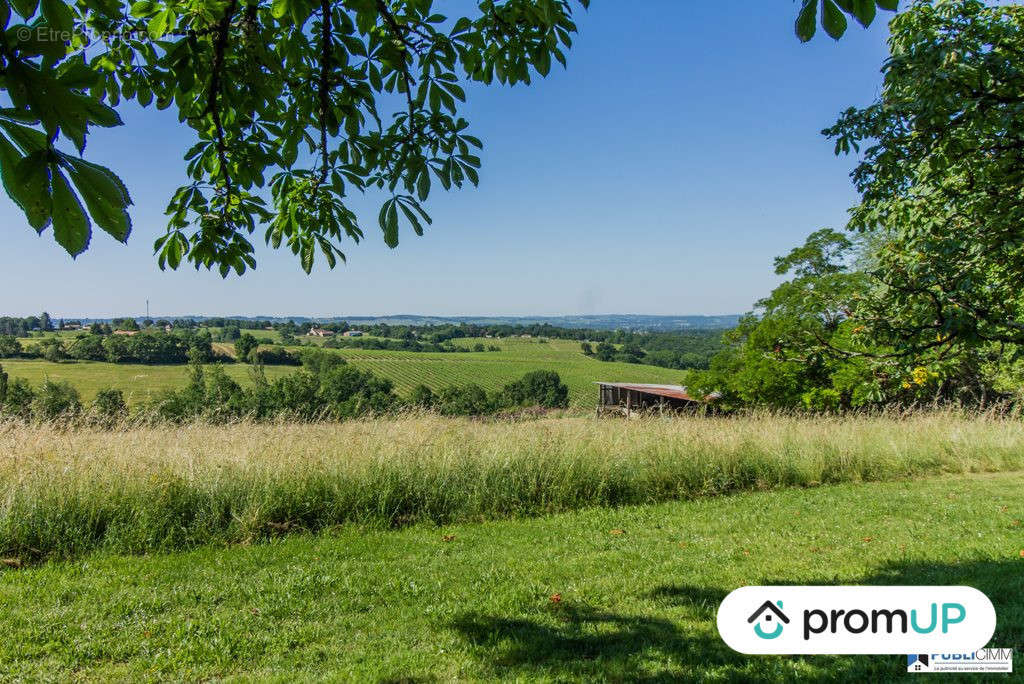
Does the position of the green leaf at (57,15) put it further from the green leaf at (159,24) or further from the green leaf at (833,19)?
the green leaf at (833,19)

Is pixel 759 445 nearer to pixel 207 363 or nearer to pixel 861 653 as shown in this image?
pixel 861 653

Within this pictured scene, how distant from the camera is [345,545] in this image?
4914mm

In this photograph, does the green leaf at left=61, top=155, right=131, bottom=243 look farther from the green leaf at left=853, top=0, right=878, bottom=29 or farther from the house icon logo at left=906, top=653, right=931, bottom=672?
the house icon logo at left=906, top=653, right=931, bottom=672

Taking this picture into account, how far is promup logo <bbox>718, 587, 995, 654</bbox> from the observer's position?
A: 9.43 ft

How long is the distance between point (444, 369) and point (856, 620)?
4936 centimetres

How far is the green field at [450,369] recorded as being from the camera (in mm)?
26255

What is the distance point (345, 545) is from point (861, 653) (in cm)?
393

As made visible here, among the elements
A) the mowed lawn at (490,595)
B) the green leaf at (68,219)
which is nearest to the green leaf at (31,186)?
the green leaf at (68,219)

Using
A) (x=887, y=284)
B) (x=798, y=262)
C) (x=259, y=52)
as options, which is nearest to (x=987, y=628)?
(x=887, y=284)

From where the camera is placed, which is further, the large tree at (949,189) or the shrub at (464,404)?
the shrub at (464,404)

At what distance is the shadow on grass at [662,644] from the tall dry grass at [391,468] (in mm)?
2717

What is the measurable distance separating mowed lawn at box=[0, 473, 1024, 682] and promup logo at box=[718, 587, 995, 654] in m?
0.12

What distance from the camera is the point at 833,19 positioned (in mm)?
1512

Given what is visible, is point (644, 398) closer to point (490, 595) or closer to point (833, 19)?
point (490, 595)
